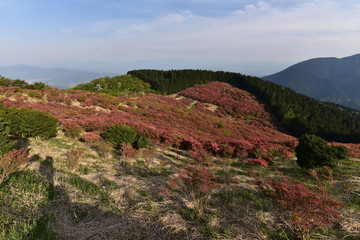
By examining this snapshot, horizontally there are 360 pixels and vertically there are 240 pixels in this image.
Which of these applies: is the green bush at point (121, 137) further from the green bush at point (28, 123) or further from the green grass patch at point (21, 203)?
the green grass patch at point (21, 203)

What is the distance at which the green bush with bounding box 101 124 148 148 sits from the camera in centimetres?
1273

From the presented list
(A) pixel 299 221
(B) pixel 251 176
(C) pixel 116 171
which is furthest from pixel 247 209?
(C) pixel 116 171

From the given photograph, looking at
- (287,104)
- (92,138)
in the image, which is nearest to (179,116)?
(92,138)

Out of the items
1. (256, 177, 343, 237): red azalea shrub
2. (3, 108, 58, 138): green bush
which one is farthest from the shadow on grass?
(3, 108, 58, 138): green bush

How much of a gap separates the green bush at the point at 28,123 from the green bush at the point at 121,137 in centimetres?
341

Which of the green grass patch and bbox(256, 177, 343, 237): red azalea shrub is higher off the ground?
bbox(256, 177, 343, 237): red azalea shrub

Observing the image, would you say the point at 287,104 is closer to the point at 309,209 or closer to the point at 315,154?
the point at 315,154

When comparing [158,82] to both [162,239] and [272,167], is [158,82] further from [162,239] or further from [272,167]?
[162,239]

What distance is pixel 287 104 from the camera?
4778cm

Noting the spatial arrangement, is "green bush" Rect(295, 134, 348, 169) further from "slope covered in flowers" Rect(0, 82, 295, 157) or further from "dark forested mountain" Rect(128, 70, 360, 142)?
"dark forested mountain" Rect(128, 70, 360, 142)

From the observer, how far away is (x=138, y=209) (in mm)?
5609

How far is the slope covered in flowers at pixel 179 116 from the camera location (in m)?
15.6

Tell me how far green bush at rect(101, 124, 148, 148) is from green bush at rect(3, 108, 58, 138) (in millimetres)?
3407

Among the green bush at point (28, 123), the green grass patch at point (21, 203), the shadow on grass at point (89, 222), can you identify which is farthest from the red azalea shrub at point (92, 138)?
the shadow on grass at point (89, 222)
